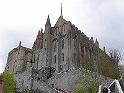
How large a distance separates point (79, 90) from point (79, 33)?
118 feet

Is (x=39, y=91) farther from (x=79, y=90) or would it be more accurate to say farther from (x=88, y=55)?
(x=88, y=55)

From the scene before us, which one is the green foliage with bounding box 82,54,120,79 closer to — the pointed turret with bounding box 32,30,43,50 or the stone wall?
the stone wall

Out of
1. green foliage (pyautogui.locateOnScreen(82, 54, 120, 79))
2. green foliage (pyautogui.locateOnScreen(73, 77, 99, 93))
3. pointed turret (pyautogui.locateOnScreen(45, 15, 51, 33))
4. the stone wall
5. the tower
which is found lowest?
green foliage (pyautogui.locateOnScreen(73, 77, 99, 93))

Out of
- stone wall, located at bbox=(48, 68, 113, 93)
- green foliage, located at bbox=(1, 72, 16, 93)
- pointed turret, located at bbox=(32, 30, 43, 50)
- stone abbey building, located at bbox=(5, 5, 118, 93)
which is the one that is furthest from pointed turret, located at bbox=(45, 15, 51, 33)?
green foliage, located at bbox=(1, 72, 16, 93)

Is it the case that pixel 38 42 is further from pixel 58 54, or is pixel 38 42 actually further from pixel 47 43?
pixel 58 54

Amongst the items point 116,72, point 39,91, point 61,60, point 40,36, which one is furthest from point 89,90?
point 40,36

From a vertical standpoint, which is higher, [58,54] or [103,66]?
[58,54]

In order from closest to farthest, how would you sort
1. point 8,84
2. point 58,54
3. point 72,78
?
point 8,84 < point 72,78 < point 58,54

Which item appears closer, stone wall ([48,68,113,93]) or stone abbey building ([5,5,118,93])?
stone wall ([48,68,113,93])

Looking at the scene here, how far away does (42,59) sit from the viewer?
→ 85.2 metres

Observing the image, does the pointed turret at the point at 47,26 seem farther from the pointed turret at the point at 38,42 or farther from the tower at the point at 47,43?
the pointed turret at the point at 38,42

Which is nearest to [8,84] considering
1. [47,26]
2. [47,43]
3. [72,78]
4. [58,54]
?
[72,78]

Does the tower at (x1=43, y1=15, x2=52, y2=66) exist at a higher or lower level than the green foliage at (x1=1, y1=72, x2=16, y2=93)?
higher

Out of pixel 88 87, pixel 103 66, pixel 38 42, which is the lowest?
pixel 88 87
